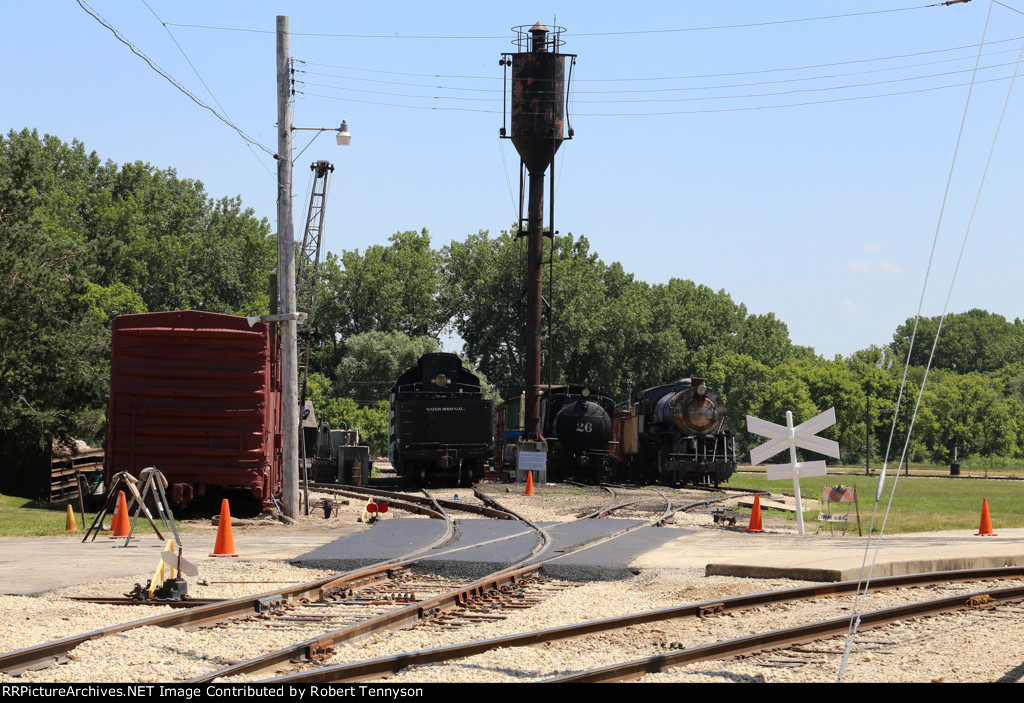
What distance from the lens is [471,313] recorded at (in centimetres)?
9169

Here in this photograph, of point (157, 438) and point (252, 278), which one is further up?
point (252, 278)

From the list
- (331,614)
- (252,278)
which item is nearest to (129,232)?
(252,278)

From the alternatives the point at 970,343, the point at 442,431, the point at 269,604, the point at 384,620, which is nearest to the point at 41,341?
the point at 442,431

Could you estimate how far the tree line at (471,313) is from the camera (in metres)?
78.6

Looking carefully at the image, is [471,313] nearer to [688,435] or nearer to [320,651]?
[688,435]

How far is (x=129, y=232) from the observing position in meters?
78.6

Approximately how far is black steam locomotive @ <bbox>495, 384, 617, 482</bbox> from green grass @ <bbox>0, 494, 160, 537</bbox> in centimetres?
2063

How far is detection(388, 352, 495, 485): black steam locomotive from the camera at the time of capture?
3375 cm

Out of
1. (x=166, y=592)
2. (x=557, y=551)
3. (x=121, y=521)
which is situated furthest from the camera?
(x=121, y=521)

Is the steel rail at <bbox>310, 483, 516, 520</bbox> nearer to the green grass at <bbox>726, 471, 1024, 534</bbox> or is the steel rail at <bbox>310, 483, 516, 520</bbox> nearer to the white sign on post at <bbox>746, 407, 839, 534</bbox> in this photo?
the white sign on post at <bbox>746, 407, 839, 534</bbox>

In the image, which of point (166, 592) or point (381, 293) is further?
point (381, 293)

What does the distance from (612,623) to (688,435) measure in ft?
96.3

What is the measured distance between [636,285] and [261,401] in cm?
8337
